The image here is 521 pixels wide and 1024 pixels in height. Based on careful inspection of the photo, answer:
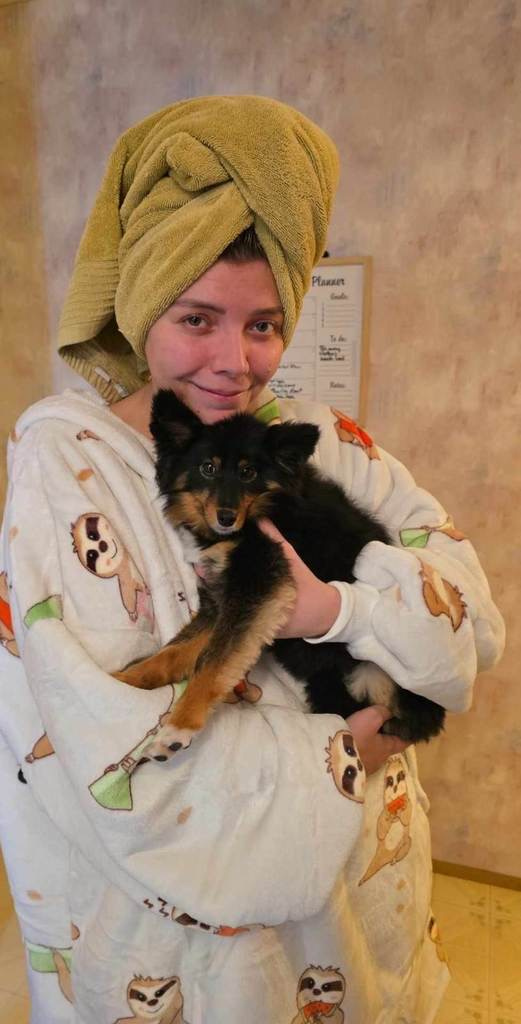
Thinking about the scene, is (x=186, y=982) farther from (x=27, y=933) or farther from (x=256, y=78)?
(x=256, y=78)

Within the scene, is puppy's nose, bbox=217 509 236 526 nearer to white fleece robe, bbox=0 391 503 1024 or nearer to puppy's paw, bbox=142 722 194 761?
white fleece robe, bbox=0 391 503 1024

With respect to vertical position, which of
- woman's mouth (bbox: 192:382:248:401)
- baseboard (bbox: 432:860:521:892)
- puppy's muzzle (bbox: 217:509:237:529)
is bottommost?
baseboard (bbox: 432:860:521:892)

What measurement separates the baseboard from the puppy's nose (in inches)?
97.0

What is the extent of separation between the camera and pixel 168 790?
883mm

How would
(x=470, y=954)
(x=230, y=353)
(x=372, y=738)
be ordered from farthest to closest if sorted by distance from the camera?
(x=470, y=954)
(x=372, y=738)
(x=230, y=353)

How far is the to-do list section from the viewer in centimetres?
247

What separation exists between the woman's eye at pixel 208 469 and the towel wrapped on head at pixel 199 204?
0.87ft

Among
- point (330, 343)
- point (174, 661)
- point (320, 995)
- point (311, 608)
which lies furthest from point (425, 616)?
point (330, 343)

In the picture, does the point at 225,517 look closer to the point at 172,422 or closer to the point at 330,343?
the point at 172,422

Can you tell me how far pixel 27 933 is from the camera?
3.67 feet

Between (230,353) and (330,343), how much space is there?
1.56m

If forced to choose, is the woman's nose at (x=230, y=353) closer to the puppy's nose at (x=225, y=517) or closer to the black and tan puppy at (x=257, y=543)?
the black and tan puppy at (x=257, y=543)

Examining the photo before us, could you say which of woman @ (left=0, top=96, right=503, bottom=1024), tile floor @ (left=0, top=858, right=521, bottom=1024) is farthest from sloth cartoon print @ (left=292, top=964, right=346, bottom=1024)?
tile floor @ (left=0, top=858, right=521, bottom=1024)

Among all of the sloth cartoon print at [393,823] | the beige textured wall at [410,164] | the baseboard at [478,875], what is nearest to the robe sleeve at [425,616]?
the sloth cartoon print at [393,823]
